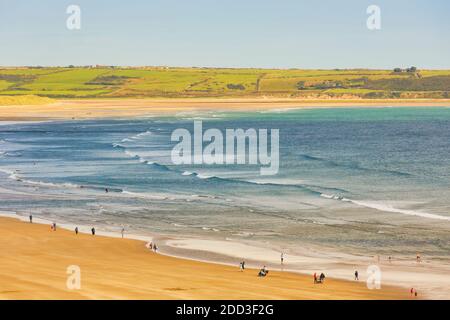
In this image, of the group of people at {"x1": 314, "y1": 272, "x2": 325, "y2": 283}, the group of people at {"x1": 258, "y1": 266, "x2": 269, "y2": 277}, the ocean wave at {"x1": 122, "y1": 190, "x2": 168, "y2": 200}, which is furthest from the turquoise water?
the group of people at {"x1": 314, "y1": 272, "x2": 325, "y2": 283}

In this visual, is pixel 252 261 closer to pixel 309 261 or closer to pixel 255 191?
pixel 309 261

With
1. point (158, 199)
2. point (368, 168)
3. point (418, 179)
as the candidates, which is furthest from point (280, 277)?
point (368, 168)

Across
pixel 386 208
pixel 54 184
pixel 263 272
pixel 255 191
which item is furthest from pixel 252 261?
pixel 54 184

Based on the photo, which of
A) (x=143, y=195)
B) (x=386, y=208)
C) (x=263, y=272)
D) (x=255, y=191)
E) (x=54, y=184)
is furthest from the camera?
(x=54, y=184)

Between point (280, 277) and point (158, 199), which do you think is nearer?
point (280, 277)

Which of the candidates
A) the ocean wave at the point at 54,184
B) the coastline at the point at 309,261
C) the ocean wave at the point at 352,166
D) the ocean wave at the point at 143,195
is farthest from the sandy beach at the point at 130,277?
the ocean wave at the point at 352,166

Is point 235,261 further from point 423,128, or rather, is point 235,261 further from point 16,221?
point 423,128

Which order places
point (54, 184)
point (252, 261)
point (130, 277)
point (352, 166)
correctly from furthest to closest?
point (352, 166) < point (54, 184) < point (252, 261) < point (130, 277)
